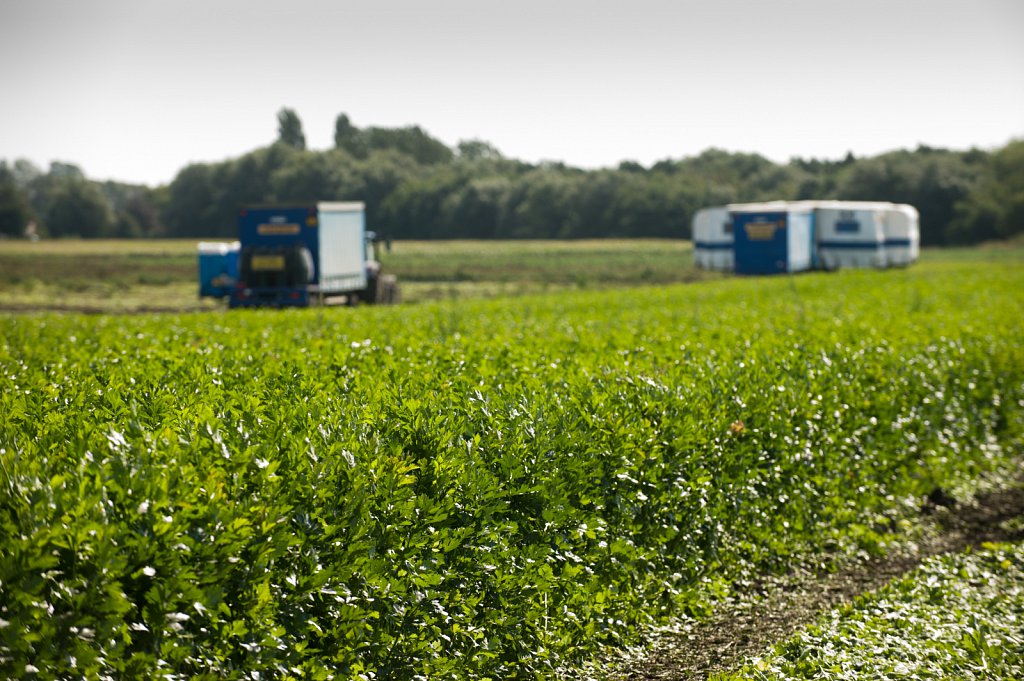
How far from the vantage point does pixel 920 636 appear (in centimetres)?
715

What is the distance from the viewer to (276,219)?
31016mm

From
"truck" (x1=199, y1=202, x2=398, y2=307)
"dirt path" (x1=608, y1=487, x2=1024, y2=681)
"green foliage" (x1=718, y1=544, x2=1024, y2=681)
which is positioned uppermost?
"truck" (x1=199, y1=202, x2=398, y2=307)

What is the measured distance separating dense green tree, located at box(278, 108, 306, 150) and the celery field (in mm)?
118826

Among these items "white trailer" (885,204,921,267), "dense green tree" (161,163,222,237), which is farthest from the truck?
"dense green tree" (161,163,222,237)

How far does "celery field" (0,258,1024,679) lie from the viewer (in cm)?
414

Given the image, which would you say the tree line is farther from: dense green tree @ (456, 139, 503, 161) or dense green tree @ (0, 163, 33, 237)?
dense green tree @ (456, 139, 503, 161)

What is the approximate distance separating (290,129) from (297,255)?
10199cm

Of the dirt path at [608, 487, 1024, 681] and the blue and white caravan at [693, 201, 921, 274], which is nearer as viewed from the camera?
the dirt path at [608, 487, 1024, 681]

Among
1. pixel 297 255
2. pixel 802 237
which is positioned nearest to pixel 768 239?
pixel 802 237

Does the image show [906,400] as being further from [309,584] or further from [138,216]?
[138,216]

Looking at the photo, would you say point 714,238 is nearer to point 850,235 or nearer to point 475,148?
point 850,235

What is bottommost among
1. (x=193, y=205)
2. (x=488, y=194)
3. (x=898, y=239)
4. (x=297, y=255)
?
(x=297, y=255)

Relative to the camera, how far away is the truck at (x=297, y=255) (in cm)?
3011

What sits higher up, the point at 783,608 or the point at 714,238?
the point at 714,238
